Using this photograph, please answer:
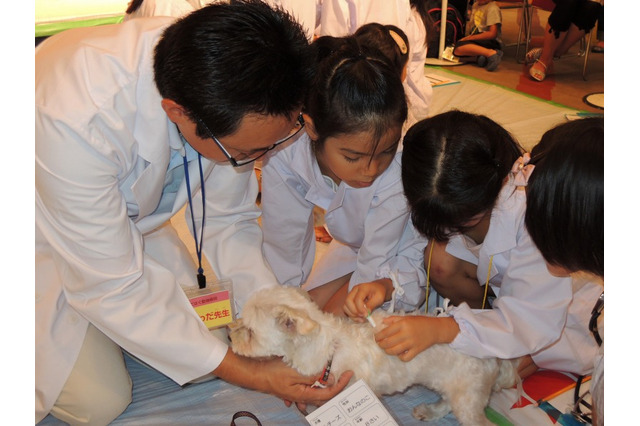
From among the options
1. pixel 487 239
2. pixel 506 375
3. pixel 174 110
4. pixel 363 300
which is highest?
pixel 174 110

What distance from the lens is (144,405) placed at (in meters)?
1.80

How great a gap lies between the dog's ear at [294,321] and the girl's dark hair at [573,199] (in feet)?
1.95

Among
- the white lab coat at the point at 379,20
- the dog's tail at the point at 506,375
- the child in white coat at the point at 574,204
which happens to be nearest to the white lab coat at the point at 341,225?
the dog's tail at the point at 506,375

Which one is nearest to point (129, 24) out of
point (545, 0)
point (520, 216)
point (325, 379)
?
point (325, 379)

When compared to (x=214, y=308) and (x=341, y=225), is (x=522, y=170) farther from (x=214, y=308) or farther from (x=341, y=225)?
(x=214, y=308)

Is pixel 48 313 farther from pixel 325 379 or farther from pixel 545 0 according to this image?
pixel 545 0

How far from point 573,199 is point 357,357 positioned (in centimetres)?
73

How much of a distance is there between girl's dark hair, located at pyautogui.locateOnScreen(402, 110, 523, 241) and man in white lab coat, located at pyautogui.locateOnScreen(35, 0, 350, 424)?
43 centimetres

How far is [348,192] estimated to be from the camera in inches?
80.6

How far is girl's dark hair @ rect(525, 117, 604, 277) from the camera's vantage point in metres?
1.22

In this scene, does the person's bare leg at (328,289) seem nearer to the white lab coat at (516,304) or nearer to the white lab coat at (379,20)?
the white lab coat at (516,304)

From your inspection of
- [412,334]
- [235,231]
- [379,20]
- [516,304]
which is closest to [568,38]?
[379,20]

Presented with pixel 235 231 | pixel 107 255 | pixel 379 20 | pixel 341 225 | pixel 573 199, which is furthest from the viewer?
pixel 379 20

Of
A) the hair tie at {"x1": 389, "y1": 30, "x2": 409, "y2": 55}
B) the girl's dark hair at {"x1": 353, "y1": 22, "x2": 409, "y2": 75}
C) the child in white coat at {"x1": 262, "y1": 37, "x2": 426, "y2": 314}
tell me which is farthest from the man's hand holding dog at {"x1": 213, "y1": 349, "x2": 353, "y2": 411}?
the hair tie at {"x1": 389, "y1": 30, "x2": 409, "y2": 55}
